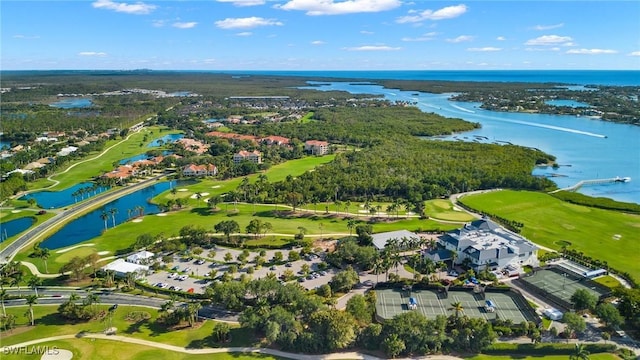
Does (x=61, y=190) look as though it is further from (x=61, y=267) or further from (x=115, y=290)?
(x=115, y=290)

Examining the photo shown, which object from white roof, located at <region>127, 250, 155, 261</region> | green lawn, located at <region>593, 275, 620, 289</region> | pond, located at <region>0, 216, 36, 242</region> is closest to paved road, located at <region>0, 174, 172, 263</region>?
pond, located at <region>0, 216, 36, 242</region>

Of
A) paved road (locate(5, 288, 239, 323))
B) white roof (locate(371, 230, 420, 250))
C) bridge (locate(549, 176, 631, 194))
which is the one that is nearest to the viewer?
paved road (locate(5, 288, 239, 323))

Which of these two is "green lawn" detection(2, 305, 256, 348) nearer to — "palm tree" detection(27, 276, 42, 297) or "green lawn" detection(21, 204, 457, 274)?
"palm tree" detection(27, 276, 42, 297)

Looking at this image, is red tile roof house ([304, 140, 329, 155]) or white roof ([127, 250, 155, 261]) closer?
white roof ([127, 250, 155, 261])

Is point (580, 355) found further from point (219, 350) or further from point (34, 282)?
point (34, 282)

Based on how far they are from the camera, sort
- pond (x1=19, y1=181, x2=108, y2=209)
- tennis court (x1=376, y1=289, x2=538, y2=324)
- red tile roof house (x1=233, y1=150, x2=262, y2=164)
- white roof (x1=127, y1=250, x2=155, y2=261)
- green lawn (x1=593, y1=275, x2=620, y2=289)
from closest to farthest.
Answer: tennis court (x1=376, y1=289, x2=538, y2=324), green lawn (x1=593, y1=275, x2=620, y2=289), white roof (x1=127, y1=250, x2=155, y2=261), pond (x1=19, y1=181, x2=108, y2=209), red tile roof house (x1=233, y1=150, x2=262, y2=164)
